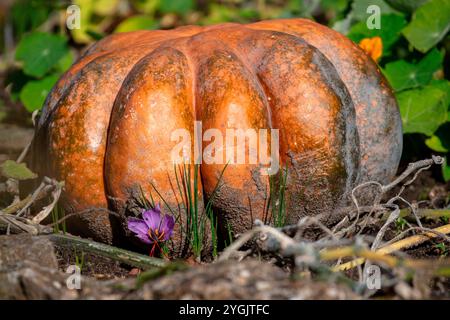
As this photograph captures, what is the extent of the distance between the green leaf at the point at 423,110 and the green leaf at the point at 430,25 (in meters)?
0.39

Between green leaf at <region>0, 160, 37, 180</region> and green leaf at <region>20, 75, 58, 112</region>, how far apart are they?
4.73ft

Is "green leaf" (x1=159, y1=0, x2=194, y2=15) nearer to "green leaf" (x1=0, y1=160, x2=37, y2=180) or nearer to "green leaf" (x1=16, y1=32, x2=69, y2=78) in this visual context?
"green leaf" (x1=16, y1=32, x2=69, y2=78)

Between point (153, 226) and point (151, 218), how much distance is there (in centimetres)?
3

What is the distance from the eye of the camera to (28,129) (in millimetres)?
4887

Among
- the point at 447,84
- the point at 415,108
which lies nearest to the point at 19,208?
the point at 415,108

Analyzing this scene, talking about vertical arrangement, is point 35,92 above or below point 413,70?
below

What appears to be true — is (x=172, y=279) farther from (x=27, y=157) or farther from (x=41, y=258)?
(x=27, y=157)

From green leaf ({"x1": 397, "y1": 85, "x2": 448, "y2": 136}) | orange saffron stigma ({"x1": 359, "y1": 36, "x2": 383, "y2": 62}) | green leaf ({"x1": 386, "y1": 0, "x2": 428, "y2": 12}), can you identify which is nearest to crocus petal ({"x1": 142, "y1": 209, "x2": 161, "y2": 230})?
green leaf ({"x1": 397, "y1": 85, "x2": 448, "y2": 136})

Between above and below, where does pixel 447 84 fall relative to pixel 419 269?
above

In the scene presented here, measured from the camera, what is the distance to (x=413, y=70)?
14.5 ft

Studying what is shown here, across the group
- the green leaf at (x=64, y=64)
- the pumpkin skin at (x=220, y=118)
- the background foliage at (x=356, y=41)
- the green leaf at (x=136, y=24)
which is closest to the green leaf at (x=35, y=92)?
the background foliage at (x=356, y=41)

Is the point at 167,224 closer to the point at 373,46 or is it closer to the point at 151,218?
the point at 151,218

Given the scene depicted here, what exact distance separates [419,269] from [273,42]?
1251 mm

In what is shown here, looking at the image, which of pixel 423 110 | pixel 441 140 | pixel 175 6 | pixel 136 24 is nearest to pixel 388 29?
pixel 423 110
